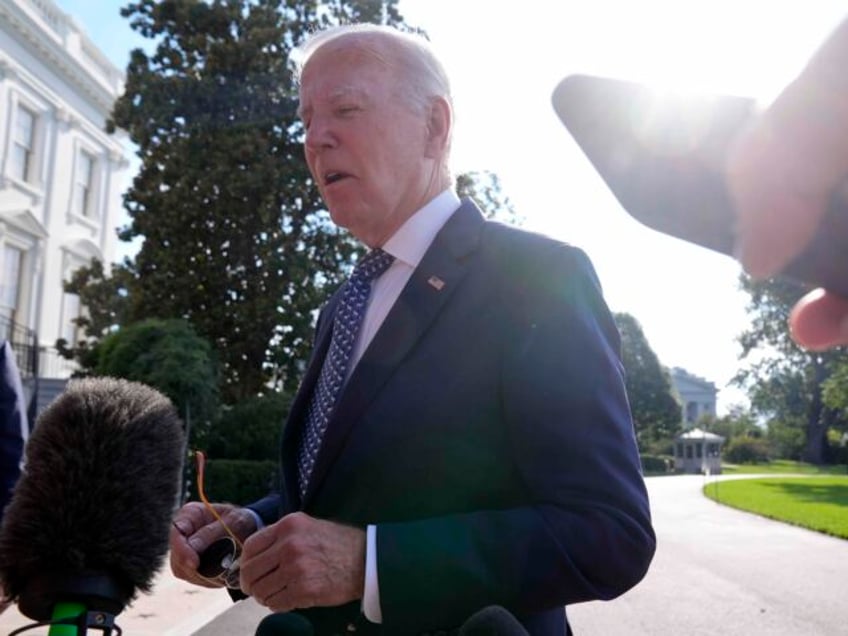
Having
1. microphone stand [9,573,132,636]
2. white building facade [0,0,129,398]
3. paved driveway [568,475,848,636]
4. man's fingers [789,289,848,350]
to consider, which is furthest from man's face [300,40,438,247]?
white building facade [0,0,129,398]

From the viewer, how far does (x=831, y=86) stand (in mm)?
598

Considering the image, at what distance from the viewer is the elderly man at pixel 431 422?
1602 millimetres

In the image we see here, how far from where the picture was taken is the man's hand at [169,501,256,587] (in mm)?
2041

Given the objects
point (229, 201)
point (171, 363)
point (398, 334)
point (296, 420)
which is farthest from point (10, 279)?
point (398, 334)

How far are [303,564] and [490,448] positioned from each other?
0.43 metres

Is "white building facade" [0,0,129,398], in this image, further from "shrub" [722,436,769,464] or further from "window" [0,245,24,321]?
"shrub" [722,436,769,464]

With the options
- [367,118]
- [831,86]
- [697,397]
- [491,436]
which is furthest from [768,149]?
[697,397]

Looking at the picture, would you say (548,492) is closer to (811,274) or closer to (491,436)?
(491,436)

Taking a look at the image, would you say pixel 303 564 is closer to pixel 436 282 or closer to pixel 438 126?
pixel 436 282

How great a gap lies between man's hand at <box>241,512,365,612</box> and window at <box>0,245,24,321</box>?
2401 centimetres

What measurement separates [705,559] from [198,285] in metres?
12.1

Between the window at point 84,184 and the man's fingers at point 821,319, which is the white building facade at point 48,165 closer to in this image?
the window at point 84,184

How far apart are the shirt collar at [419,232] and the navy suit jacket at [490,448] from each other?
14cm

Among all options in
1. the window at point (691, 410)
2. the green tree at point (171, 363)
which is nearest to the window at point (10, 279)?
the green tree at point (171, 363)
